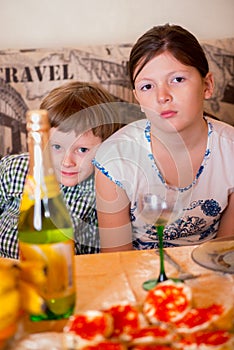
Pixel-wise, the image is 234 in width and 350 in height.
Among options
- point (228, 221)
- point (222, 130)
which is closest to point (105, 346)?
point (228, 221)

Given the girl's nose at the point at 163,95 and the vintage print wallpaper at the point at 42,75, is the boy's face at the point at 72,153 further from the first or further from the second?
the vintage print wallpaper at the point at 42,75

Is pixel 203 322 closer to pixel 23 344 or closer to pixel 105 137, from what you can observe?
pixel 23 344

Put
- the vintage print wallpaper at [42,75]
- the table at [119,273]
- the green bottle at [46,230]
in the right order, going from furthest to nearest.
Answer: the vintage print wallpaper at [42,75] → the table at [119,273] → the green bottle at [46,230]

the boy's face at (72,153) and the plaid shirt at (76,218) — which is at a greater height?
the boy's face at (72,153)

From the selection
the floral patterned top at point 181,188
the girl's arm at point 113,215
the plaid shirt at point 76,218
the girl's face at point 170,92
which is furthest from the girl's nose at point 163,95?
the plaid shirt at point 76,218

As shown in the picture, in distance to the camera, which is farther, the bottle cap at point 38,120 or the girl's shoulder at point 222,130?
the girl's shoulder at point 222,130

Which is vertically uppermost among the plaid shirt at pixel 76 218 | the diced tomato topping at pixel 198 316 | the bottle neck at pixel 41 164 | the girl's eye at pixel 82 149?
the bottle neck at pixel 41 164

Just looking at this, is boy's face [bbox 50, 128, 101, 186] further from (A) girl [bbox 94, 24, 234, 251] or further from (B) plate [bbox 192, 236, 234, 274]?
(B) plate [bbox 192, 236, 234, 274]

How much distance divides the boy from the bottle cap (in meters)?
0.76

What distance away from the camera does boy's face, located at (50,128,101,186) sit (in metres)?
1.66

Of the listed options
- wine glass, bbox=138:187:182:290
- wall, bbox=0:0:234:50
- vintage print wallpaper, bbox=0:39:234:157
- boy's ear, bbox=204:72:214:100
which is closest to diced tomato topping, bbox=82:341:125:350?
wine glass, bbox=138:187:182:290

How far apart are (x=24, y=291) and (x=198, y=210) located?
2.75 feet

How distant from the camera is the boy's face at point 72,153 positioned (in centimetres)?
166

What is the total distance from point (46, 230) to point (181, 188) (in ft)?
2.23
